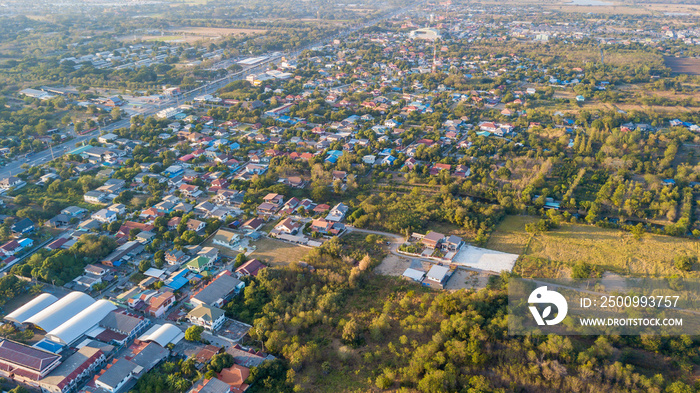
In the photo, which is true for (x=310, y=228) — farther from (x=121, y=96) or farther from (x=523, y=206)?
(x=121, y=96)

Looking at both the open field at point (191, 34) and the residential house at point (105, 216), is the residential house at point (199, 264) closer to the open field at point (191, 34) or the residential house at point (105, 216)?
the residential house at point (105, 216)

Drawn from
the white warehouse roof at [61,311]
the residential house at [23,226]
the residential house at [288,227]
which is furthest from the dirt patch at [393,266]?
the residential house at [23,226]

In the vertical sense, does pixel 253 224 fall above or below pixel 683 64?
below

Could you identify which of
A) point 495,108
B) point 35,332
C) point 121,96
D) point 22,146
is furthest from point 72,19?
point 35,332

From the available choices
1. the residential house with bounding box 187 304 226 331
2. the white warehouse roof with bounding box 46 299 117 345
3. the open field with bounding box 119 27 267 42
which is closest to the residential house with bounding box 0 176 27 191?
the white warehouse roof with bounding box 46 299 117 345

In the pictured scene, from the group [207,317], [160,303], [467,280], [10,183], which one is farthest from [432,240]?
[10,183]

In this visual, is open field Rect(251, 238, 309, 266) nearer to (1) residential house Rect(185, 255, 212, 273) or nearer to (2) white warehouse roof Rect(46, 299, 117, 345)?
(1) residential house Rect(185, 255, 212, 273)

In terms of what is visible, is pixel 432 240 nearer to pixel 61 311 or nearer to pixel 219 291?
pixel 219 291
